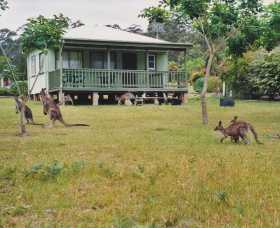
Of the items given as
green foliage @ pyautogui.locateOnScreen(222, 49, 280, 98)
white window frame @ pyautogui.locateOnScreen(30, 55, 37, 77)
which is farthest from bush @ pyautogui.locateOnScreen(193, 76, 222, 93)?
white window frame @ pyautogui.locateOnScreen(30, 55, 37, 77)

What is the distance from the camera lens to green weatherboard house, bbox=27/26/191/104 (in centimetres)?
3253

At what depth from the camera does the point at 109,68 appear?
34.3 metres

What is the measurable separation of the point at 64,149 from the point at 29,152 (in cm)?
85

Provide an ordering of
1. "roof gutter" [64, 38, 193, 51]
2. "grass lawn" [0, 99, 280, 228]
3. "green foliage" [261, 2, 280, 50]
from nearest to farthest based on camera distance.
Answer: "grass lawn" [0, 99, 280, 228] < "green foliage" [261, 2, 280, 50] < "roof gutter" [64, 38, 193, 51]

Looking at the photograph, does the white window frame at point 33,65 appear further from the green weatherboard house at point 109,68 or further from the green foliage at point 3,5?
the green foliage at point 3,5

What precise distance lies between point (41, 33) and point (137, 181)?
7.53 meters

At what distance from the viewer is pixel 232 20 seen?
65.1 ft

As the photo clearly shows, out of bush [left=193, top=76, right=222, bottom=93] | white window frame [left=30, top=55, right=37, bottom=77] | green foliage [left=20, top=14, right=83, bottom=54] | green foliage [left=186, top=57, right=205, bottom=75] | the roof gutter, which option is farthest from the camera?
green foliage [left=186, top=57, right=205, bottom=75]

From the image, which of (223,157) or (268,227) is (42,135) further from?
(268,227)

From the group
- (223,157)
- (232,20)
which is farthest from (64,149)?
(232,20)

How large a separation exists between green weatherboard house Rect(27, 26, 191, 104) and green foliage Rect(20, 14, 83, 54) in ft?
54.6

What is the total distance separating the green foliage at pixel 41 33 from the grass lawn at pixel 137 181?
7.61 ft

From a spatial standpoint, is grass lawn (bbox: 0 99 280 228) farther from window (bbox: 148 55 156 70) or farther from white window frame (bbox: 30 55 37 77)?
white window frame (bbox: 30 55 37 77)

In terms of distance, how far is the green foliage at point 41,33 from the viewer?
14.6m
